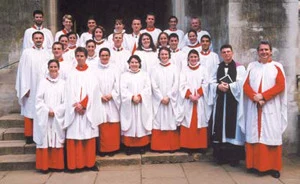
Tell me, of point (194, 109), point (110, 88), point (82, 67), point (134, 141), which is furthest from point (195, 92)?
point (82, 67)

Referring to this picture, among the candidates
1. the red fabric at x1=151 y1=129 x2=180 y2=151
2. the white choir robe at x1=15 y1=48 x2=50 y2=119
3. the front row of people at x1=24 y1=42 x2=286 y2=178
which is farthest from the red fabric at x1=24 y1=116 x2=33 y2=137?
the red fabric at x1=151 y1=129 x2=180 y2=151

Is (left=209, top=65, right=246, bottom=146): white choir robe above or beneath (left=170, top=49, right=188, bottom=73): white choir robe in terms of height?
beneath

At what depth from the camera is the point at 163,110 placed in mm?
7027

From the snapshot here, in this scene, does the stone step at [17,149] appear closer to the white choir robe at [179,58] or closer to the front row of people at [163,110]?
the front row of people at [163,110]

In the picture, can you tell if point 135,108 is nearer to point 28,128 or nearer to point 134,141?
point 134,141

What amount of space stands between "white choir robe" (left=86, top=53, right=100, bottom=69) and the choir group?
0.02 meters

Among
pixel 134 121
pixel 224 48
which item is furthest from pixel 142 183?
pixel 224 48

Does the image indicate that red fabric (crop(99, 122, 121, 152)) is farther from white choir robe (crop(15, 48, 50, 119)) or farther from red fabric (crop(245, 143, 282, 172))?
red fabric (crop(245, 143, 282, 172))

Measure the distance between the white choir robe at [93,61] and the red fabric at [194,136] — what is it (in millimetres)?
1831

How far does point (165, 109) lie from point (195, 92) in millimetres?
588

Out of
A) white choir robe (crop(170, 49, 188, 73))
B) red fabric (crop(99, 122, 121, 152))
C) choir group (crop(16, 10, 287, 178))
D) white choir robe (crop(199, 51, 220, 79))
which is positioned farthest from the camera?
white choir robe (crop(170, 49, 188, 73))

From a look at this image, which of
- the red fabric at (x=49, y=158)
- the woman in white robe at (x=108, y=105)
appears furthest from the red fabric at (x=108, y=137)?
the red fabric at (x=49, y=158)

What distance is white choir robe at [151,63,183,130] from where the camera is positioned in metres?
6.99

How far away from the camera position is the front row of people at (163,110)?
6.20 meters
